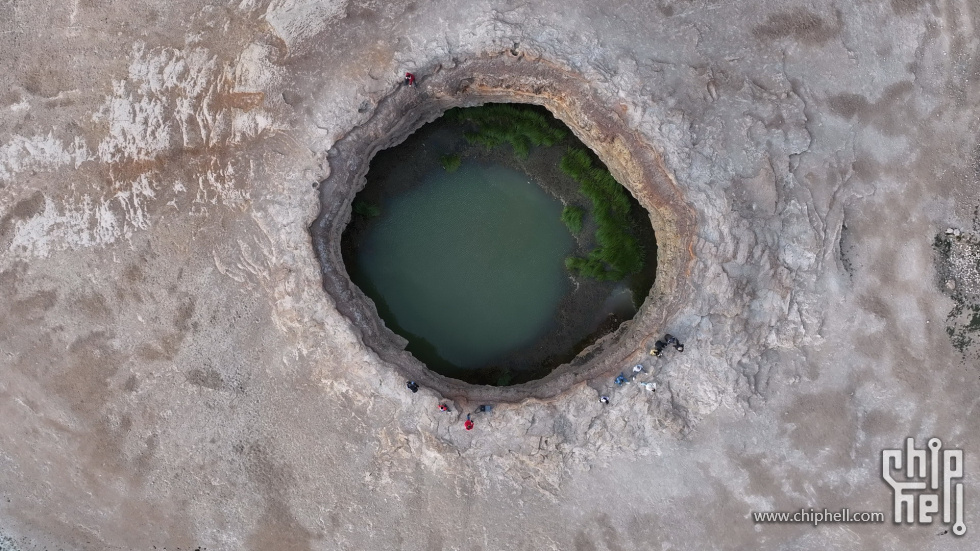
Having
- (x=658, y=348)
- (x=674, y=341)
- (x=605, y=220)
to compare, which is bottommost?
(x=658, y=348)

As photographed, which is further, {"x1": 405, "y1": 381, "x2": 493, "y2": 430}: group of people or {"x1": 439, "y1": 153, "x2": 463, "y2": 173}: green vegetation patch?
{"x1": 439, "y1": 153, "x2": 463, "y2": 173}: green vegetation patch

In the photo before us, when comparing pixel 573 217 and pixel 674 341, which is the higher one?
pixel 573 217

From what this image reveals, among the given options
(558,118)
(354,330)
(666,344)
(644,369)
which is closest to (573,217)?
(558,118)

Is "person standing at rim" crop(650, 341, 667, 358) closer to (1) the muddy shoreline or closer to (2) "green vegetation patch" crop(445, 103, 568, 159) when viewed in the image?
(1) the muddy shoreline

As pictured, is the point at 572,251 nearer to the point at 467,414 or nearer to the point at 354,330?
the point at 467,414

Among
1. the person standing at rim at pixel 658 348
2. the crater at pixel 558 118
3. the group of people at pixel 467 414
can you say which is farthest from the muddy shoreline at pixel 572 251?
the person standing at rim at pixel 658 348

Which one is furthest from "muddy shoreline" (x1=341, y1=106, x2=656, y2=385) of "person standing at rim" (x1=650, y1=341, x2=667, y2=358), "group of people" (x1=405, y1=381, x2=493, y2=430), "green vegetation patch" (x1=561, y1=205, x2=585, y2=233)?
"person standing at rim" (x1=650, y1=341, x2=667, y2=358)
